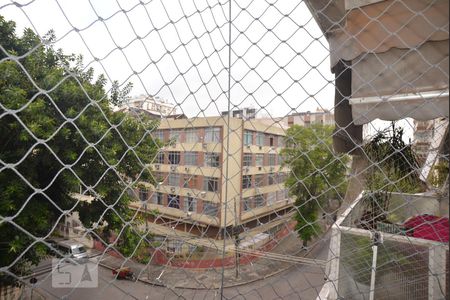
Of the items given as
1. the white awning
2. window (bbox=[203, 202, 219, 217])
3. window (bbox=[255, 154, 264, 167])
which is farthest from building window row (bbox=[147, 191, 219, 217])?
window (bbox=[255, 154, 264, 167])

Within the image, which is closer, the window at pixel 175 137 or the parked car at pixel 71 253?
the parked car at pixel 71 253

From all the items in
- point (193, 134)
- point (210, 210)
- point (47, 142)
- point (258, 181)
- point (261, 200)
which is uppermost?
point (193, 134)

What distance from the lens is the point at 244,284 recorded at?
5035mm

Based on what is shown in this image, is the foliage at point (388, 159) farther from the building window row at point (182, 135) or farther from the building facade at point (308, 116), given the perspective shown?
the building window row at point (182, 135)

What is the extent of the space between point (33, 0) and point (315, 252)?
6862mm

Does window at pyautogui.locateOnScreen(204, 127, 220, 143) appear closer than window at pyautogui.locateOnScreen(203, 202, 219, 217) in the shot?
No

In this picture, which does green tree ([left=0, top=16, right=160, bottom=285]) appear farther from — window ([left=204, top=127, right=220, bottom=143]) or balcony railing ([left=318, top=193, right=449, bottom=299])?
balcony railing ([left=318, top=193, right=449, bottom=299])

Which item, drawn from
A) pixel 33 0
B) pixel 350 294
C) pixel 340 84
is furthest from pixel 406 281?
pixel 33 0

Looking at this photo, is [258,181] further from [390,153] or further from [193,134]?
[390,153]

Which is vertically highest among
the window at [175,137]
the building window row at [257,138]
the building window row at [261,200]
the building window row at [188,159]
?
the building window row at [257,138]

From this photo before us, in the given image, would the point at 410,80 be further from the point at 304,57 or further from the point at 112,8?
the point at 112,8

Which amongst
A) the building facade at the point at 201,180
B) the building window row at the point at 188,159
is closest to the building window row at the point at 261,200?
the building facade at the point at 201,180

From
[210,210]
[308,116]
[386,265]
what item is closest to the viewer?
[386,265]

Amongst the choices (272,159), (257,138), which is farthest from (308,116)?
(257,138)
